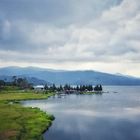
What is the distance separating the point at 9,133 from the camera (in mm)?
79938

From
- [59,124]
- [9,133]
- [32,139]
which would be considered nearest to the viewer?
[32,139]

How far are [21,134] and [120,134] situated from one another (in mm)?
30222

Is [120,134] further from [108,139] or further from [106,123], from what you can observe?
[106,123]

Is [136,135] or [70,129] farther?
[70,129]

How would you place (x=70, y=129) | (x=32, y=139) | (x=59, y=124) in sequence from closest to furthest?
Answer: 1. (x=32, y=139)
2. (x=70, y=129)
3. (x=59, y=124)

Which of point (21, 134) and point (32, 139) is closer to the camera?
point (32, 139)

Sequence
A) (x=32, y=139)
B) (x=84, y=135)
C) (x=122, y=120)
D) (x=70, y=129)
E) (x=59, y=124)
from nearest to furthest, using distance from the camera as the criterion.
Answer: (x=32, y=139)
(x=84, y=135)
(x=70, y=129)
(x=59, y=124)
(x=122, y=120)

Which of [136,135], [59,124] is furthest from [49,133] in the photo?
[136,135]

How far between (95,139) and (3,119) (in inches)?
1389

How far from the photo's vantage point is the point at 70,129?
9912 cm

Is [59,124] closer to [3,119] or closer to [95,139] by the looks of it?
[3,119]

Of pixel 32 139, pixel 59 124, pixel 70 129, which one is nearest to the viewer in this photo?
pixel 32 139

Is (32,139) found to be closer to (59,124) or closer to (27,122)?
(27,122)

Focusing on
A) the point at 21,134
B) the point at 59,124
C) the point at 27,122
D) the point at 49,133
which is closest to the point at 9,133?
the point at 21,134
